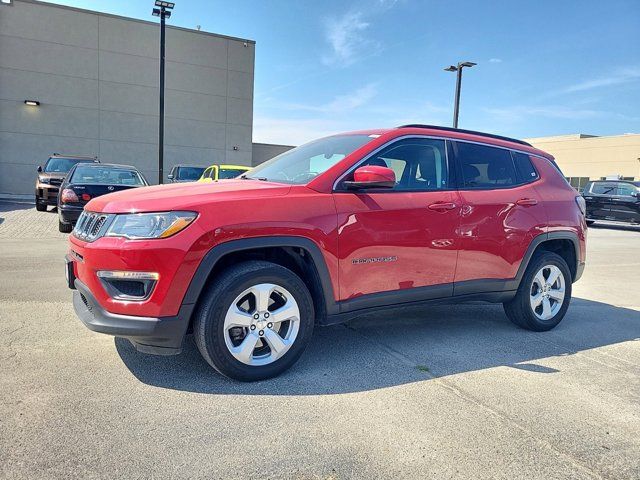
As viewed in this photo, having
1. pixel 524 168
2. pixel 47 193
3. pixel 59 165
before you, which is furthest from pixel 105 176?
pixel 524 168

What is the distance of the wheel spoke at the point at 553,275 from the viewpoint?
15.5 ft

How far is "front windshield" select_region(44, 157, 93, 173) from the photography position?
14516mm

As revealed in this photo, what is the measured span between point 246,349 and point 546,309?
3130 mm

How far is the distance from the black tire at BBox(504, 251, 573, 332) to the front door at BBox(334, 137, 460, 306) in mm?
939

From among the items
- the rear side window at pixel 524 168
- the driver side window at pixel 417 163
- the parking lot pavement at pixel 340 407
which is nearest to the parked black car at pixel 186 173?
the parking lot pavement at pixel 340 407

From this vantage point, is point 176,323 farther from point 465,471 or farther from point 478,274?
point 478,274

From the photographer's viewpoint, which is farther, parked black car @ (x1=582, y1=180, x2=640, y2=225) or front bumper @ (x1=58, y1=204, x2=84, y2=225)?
parked black car @ (x1=582, y1=180, x2=640, y2=225)

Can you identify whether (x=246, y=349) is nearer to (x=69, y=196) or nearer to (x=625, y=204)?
(x=69, y=196)

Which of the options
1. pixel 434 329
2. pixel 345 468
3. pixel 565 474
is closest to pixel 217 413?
pixel 345 468

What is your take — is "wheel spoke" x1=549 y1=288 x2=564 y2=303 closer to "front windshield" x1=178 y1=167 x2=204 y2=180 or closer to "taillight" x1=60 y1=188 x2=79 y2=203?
"taillight" x1=60 y1=188 x2=79 y2=203

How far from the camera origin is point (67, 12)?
71.3 ft

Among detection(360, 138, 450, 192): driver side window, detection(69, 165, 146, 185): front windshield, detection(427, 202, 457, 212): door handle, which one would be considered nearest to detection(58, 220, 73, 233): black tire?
detection(69, 165, 146, 185): front windshield

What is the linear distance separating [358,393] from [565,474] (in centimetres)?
125

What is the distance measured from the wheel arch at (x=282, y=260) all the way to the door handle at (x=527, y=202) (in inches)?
84.5
